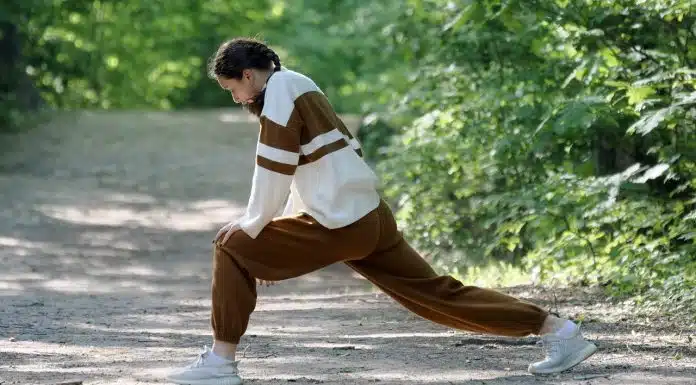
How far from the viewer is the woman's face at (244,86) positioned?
5.55 meters

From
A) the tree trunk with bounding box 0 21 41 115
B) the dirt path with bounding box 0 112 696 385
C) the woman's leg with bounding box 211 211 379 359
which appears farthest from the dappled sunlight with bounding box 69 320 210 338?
the tree trunk with bounding box 0 21 41 115

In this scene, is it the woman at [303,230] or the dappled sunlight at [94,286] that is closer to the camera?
the woman at [303,230]

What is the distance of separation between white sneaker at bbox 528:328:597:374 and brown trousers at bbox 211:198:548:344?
98mm

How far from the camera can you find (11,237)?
13.8 m

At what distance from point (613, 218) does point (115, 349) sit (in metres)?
3.74

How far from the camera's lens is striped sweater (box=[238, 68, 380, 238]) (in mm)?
5418

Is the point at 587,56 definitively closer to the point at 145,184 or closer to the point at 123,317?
the point at 123,317

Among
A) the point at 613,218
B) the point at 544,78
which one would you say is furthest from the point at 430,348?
the point at 544,78

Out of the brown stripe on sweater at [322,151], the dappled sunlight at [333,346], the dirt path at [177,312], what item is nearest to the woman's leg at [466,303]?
the dirt path at [177,312]

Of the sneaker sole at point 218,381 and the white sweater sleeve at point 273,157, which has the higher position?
the white sweater sleeve at point 273,157

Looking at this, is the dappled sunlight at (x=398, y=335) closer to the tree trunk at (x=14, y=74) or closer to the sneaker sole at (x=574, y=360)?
the sneaker sole at (x=574, y=360)

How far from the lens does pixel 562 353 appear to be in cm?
571

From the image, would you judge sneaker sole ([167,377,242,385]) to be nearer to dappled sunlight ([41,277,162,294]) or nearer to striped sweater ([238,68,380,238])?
striped sweater ([238,68,380,238])

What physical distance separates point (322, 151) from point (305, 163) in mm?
106
